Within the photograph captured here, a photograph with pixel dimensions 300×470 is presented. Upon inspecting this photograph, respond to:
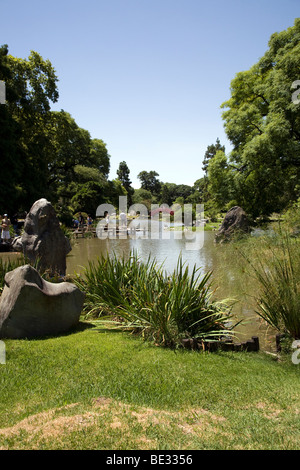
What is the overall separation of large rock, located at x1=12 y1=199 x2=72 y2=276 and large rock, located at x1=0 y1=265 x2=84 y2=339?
4.01m

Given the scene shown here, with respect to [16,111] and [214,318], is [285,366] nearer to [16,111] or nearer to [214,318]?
[214,318]

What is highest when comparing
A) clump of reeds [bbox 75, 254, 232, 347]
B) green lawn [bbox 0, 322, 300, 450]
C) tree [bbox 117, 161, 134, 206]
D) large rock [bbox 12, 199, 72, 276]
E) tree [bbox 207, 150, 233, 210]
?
tree [bbox 117, 161, 134, 206]

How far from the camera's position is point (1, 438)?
9.33 feet

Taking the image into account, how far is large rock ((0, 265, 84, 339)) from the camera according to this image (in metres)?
5.43

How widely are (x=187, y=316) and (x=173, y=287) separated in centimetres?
52

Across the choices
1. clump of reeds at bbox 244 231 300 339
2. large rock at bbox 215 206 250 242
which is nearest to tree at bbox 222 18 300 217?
large rock at bbox 215 206 250 242

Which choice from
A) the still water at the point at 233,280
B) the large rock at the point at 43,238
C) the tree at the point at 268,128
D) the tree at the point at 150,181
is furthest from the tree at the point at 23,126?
the tree at the point at 150,181

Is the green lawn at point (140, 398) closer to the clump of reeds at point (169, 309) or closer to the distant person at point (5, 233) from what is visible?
the clump of reeds at point (169, 309)

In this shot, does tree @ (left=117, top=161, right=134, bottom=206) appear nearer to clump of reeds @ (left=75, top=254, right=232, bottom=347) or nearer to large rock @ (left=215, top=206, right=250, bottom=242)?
large rock @ (left=215, top=206, right=250, bottom=242)

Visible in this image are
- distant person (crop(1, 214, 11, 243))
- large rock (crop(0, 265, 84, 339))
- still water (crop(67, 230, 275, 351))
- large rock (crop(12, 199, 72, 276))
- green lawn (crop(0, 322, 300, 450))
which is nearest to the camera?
green lawn (crop(0, 322, 300, 450))

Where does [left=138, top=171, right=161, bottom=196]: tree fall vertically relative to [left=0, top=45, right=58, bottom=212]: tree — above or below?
above

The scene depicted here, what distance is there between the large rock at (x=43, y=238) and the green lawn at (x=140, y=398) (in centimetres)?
479

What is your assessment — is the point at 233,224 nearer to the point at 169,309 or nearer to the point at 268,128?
the point at 268,128

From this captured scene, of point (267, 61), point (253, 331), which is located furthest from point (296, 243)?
point (267, 61)
